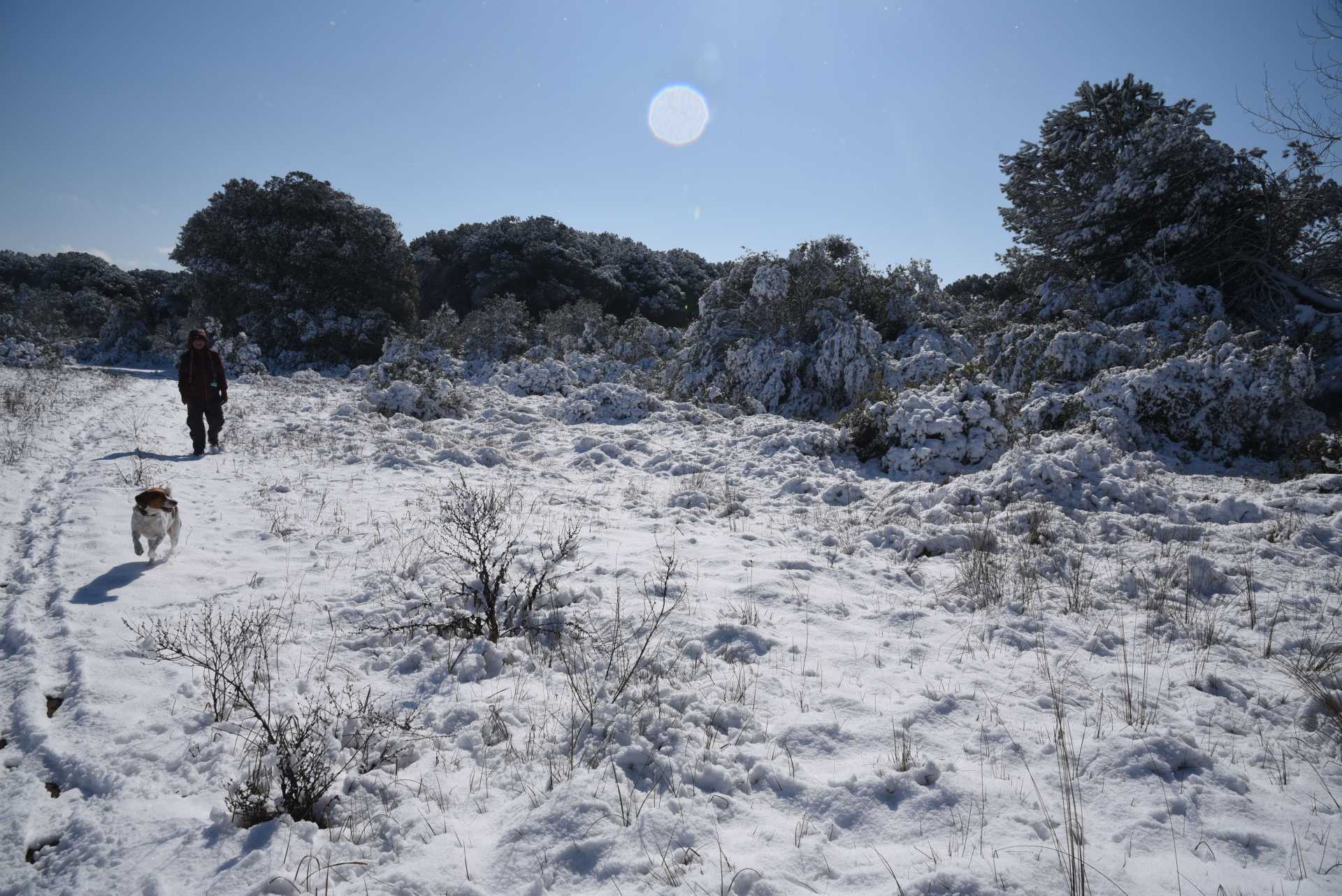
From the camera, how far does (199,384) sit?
911cm

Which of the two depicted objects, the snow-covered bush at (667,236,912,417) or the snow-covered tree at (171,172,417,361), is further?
the snow-covered tree at (171,172,417,361)

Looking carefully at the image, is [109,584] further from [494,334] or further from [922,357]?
[494,334]

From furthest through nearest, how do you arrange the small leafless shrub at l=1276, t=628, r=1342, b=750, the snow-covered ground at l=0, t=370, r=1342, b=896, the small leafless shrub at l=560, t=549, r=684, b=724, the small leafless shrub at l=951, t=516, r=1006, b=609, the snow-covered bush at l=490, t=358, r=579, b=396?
the snow-covered bush at l=490, t=358, r=579, b=396 < the small leafless shrub at l=951, t=516, r=1006, b=609 < the small leafless shrub at l=560, t=549, r=684, b=724 < the small leafless shrub at l=1276, t=628, r=1342, b=750 < the snow-covered ground at l=0, t=370, r=1342, b=896

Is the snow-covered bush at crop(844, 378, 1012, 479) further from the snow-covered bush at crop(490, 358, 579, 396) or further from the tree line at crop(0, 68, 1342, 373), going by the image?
the snow-covered bush at crop(490, 358, 579, 396)

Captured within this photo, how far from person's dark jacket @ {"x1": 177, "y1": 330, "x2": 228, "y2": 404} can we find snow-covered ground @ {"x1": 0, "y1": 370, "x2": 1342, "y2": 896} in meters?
2.18

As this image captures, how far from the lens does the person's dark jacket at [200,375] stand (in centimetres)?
902

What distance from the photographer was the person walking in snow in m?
9.03

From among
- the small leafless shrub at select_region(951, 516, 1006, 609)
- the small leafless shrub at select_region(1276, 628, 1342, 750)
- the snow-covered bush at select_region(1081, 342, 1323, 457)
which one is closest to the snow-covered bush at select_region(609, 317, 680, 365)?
the snow-covered bush at select_region(1081, 342, 1323, 457)

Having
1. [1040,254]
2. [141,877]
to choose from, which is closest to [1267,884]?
[141,877]

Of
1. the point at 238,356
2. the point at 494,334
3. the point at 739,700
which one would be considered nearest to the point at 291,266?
→ the point at 238,356

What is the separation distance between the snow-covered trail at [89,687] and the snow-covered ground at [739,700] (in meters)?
0.02

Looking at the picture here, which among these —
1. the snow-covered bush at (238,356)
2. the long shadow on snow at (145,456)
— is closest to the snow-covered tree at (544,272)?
the snow-covered bush at (238,356)

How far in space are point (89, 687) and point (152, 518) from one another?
→ 86.7 inches

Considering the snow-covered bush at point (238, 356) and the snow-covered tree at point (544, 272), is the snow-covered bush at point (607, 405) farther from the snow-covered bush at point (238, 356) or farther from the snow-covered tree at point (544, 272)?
the snow-covered tree at point (544, 272)
